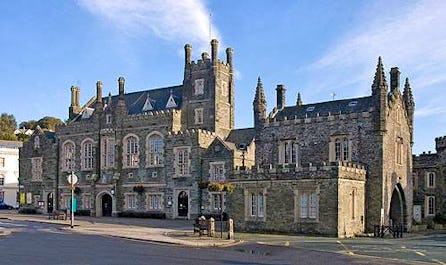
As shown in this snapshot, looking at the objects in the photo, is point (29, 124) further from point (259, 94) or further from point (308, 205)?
point (308, 205)

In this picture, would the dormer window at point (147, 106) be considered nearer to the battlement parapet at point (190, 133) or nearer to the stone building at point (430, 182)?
the battlement parapet at point (190, 133)

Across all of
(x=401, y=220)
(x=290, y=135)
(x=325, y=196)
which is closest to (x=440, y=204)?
(x=401, y=220)

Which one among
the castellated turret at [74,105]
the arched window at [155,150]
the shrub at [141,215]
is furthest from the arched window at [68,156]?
the arched window at [155,150]

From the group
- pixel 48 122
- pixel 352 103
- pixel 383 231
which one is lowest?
pixel 383 231

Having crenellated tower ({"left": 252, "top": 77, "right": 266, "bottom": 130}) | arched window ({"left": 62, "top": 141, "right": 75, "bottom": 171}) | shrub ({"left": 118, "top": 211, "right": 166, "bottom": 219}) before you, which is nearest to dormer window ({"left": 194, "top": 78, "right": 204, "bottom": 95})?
crenellated tower ({"left": 252, "top": 77, "right": 266, "bottom": 130})

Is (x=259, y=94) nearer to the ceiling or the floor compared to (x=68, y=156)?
nearer to the ceiling

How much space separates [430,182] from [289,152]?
2444 centimetres

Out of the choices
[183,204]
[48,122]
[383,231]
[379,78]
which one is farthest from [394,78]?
[48,122]

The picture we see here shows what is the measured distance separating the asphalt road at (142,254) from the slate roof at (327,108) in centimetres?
2022

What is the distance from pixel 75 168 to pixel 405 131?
1415 inches

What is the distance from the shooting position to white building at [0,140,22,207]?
83188 millimetres

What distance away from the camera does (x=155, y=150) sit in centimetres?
5481

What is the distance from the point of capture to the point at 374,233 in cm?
3659

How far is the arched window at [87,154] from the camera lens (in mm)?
59938
